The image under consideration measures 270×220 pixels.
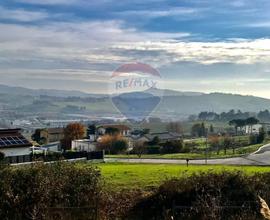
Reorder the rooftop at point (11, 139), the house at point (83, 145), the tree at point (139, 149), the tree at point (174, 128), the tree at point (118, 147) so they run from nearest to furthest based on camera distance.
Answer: the rooftop at point (11, 139) < the tree at point (139, 149) < the tree at point (118, 147) < the house at point (83, 145) < the tree at point (174, 128)

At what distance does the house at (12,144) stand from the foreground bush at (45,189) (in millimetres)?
25375

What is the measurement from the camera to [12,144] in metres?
40.3

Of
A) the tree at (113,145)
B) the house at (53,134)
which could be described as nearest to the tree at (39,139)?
the house at (53,134)

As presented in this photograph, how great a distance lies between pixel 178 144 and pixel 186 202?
4319cm

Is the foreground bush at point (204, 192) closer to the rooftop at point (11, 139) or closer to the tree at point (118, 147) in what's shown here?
the rooftop at point (11, 139)

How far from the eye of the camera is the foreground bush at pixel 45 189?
13680 millimetres

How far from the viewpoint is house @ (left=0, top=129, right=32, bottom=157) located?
39719 millimetres

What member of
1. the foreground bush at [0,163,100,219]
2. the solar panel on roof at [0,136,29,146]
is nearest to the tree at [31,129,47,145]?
the solar panel on roof at [0,136,29,146]

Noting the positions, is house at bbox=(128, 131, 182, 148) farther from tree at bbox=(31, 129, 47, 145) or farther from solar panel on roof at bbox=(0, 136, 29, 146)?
solar panel on roof at bbox=(0, 136, 29, 146)

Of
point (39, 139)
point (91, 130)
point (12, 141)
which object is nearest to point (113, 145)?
point (12, 141)

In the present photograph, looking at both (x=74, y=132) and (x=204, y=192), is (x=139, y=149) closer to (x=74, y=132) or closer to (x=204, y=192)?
(x=74, y=132)

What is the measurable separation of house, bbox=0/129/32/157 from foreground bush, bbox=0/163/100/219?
25.4m

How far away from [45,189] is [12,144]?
2736 cm

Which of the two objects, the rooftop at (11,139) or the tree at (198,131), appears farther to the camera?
the tree at (198,131)
